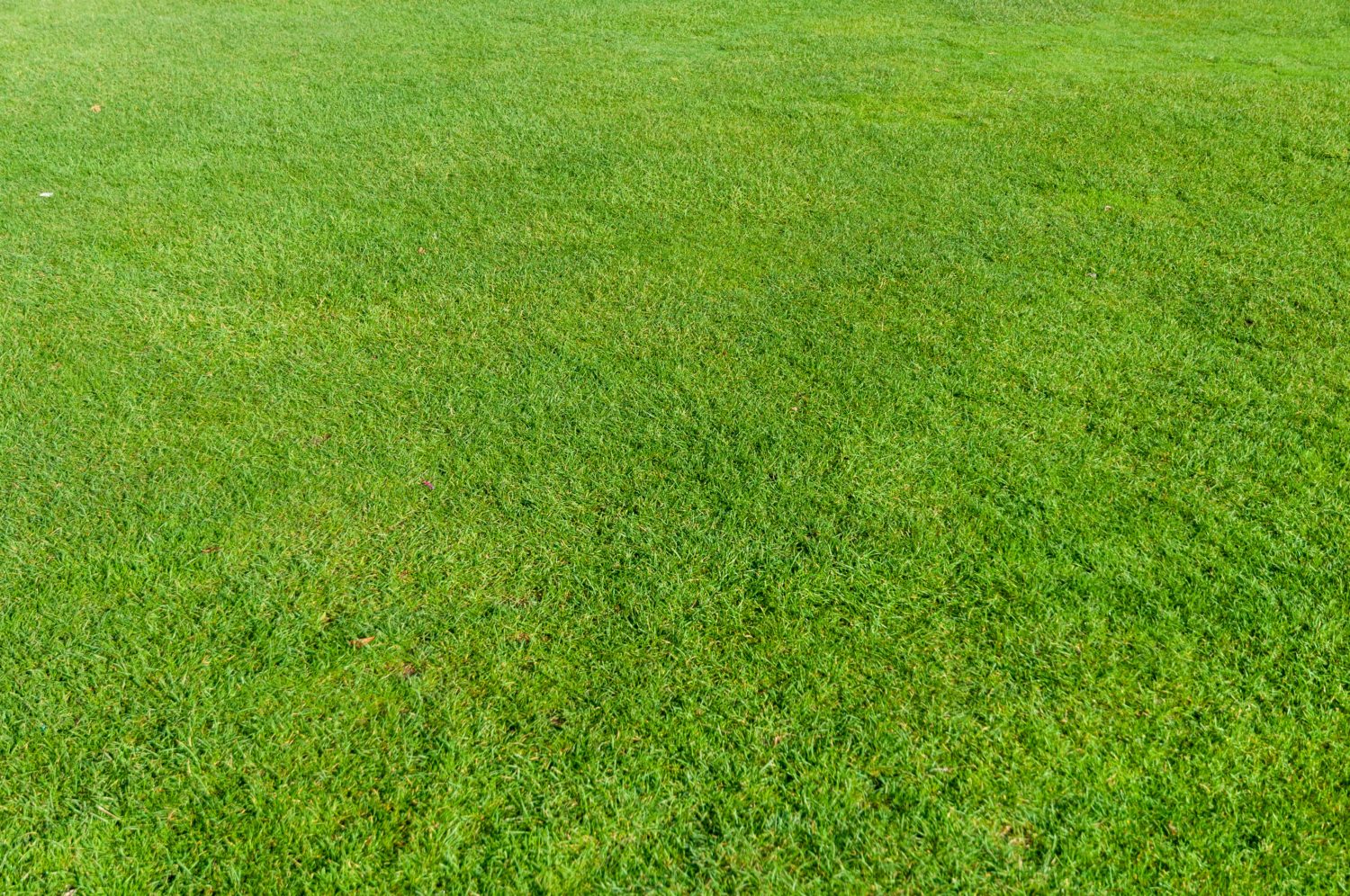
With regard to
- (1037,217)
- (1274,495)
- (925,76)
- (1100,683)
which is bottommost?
(1100,683)

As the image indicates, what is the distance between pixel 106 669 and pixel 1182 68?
8.83 metres

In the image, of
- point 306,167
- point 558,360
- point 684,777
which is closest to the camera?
point 684,777

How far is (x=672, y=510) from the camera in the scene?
11.0 ft

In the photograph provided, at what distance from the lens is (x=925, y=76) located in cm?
805

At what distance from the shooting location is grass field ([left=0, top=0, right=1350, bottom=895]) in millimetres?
2385

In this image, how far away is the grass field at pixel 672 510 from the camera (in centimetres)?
238

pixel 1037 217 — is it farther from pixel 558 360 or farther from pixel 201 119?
pixel 201 119

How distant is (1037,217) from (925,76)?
3075 mm

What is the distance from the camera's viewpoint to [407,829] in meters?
2.36

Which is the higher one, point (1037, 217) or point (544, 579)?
point (1037, 217)

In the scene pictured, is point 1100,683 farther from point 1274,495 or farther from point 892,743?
point 1274,495

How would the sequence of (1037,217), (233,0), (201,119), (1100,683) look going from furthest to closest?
(233,0), (201,119), (1037,217), (1100,683)

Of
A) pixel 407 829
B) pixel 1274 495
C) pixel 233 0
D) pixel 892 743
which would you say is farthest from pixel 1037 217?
pixel 233 0

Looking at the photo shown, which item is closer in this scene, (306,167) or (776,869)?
(776,869)
